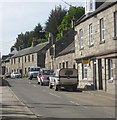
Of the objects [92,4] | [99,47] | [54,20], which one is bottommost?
[99,47]

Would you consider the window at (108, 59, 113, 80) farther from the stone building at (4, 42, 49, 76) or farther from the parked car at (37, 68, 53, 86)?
the stone building at (4, 42, 49, 76)

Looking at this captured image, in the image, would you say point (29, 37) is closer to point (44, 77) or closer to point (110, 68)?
point (44, 77)

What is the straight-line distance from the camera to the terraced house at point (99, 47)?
96.8 feet

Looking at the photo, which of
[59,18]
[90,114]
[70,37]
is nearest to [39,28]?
[59,18]

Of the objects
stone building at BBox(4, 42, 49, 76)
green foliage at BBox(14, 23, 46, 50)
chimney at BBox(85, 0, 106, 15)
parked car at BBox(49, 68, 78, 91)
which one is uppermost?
green foliage at BBox(14, 23, 46, 50)

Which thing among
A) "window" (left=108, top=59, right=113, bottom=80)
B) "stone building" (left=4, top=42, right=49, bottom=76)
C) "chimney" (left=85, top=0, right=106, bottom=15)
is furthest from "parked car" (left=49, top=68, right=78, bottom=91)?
"stone building" (left=4, top=42, right=49, bottom=76)

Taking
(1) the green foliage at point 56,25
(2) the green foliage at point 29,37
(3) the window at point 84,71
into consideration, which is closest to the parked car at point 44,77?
(3) the window at point 84,71

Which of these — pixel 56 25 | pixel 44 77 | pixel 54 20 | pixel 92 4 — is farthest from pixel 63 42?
pixel 54 20

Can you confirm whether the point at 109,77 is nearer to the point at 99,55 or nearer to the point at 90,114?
the point at 99,55

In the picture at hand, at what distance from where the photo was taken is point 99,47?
33.5 m

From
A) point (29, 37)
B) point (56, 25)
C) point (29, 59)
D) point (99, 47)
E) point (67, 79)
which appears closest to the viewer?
point (99, 47)

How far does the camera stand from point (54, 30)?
362ft

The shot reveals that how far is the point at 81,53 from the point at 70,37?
2919 centimetres

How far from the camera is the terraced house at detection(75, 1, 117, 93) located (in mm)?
29500
